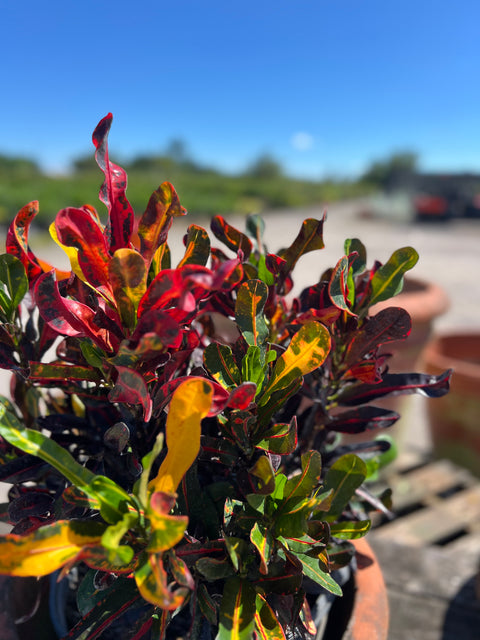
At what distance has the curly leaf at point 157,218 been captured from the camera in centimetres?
49

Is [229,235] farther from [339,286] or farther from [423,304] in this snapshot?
[423,304]

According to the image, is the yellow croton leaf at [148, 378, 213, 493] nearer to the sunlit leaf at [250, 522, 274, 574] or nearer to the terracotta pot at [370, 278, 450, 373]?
the sunlit leaf at [250, 522, 274, 574]

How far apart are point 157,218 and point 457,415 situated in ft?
5.66

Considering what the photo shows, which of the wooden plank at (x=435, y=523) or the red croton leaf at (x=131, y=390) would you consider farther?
the wooden plank at (x=435, y=523)

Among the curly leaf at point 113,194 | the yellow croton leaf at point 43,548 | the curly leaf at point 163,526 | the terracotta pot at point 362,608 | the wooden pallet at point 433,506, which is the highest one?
the curly leaf at point 113,194

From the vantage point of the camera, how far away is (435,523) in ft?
4.88

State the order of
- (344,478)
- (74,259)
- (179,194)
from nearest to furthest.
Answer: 1. (74,259)
2. (344,478)
3. (179,194)

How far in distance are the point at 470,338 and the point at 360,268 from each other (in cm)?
197

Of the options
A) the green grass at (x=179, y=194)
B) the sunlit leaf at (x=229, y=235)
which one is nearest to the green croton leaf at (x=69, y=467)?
the sunlit leaf at (x=229, y=235)

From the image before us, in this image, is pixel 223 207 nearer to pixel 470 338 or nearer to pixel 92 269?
pixel 470 338

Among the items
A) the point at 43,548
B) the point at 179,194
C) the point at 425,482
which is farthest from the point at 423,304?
the point at 179,194

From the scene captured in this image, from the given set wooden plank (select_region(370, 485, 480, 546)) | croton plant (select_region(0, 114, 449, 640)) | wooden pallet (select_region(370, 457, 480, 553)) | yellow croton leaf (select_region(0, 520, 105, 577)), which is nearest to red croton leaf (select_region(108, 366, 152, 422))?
croton plant (select_region(0, 114, 449, 640))

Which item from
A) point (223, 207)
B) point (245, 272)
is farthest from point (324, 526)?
point (223, 207)

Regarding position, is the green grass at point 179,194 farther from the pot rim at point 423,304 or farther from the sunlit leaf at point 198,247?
the sunlit leaf at point 198,247
